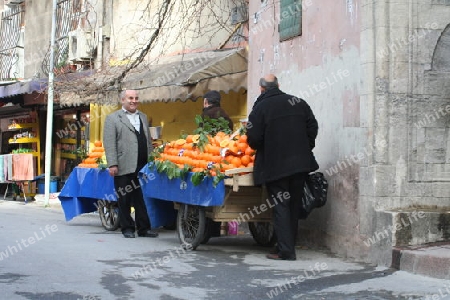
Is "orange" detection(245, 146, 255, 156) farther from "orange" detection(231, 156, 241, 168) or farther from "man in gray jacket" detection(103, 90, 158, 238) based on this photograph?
"man in gray jacket" detection(103, 90, 158, 238)

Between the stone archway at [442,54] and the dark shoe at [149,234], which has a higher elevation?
the stone archway at [442,54]

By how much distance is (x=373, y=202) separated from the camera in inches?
315

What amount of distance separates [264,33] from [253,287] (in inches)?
209

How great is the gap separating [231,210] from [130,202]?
236cm

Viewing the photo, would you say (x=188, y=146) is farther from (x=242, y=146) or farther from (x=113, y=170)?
(x=113, y=170)

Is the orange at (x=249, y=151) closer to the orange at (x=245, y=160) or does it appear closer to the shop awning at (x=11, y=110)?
A: the orange at (x=245, y=160)

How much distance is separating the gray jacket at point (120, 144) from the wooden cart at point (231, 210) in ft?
4.09

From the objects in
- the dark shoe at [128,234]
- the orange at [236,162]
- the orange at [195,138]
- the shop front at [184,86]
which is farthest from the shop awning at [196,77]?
the orange at [236,162]

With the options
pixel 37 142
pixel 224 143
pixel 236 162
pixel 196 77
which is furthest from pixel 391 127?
pixel 37 142

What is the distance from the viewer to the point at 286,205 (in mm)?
8203

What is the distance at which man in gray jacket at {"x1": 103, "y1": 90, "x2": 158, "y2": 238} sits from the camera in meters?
10.3

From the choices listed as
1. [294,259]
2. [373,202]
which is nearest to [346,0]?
[373,202]

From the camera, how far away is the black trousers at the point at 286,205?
8.17 metres

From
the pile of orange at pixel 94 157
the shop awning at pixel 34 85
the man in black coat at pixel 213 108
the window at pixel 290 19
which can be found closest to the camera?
the window at pixel 290 19
